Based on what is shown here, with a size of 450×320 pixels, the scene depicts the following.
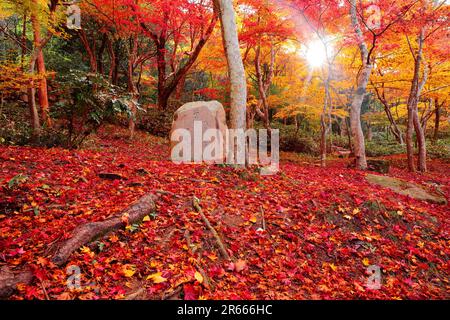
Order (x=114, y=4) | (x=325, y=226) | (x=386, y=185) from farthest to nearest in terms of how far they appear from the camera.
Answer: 1. (x=114, y=4)
2. (x=386, y=185)
3. (x=325, y=226)

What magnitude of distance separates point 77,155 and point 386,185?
8.23 metres

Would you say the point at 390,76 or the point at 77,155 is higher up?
the point at 390,76

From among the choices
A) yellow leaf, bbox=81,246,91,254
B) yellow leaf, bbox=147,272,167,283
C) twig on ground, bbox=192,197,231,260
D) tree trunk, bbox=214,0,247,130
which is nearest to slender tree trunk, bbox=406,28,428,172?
tree trunk, bbox=214,0,247,130

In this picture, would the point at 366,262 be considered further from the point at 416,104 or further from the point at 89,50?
the point at 89,50

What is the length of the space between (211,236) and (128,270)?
1.17 m

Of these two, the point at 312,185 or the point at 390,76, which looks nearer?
the point at 312,185

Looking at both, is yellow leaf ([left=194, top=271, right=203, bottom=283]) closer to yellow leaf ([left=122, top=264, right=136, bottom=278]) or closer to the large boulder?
yellow leaf ([left=122, top=264, right=136, bottom=278])

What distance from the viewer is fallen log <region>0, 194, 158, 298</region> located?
2.19m

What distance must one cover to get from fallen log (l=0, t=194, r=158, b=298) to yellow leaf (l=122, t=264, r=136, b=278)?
558 millimetres

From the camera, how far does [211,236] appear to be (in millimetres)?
3457

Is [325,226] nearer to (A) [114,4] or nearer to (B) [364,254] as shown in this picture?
(B) [364,254]

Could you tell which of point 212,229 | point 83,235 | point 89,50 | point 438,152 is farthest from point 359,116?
point 89,50

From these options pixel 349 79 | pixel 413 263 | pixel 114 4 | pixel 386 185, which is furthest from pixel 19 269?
pixel 349 79

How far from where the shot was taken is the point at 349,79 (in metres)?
16.5
